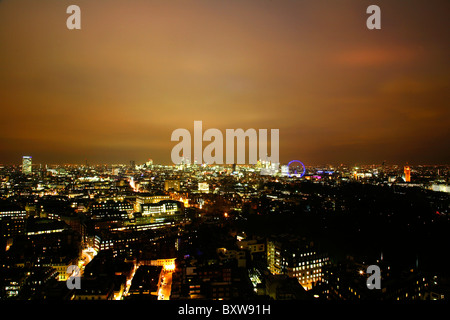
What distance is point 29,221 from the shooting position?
28.5 feet

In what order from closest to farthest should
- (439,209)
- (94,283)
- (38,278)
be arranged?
(94,283)
(38,278)
(439,209)

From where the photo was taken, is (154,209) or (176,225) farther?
(154,209)

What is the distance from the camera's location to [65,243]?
7.07 m

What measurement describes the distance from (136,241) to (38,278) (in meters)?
2.58

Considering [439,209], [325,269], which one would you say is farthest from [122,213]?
[439,209]

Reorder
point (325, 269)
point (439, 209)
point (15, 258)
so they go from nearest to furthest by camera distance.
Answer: point (325, 269) → point (15, 258) → point (439, 209)

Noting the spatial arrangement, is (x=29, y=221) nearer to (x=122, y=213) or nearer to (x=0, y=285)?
(x=122, y=213)
